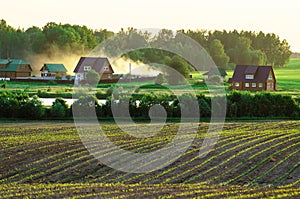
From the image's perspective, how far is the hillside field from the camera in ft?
39.4

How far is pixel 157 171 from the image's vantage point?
15.0m

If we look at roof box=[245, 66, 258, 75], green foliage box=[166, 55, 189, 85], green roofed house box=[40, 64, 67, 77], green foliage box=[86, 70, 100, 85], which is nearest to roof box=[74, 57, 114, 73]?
green foliage box=[86, 70, 100, 85]

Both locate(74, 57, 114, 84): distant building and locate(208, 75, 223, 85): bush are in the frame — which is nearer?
locate(208, 75, 223, 85): bush

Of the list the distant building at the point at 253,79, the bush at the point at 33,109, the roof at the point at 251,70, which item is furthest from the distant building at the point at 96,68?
the bush at the point at 33,109

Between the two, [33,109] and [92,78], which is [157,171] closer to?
[33,109]

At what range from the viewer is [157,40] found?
8531 cm

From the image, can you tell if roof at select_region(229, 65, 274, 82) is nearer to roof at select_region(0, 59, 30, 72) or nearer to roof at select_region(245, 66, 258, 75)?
roof at select_region(245, 66, 258, 75)

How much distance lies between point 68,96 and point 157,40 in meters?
45.4

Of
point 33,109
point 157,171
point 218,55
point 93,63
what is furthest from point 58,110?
point 218,55

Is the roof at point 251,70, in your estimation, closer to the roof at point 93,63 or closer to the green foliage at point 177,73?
the green foliage at point 177,73

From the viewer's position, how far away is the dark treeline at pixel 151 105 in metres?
29.1

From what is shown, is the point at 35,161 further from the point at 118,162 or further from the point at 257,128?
the point at 257,128

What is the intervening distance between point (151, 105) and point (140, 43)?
5608 centimetres

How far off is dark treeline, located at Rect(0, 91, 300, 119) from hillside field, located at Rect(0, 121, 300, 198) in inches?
255
